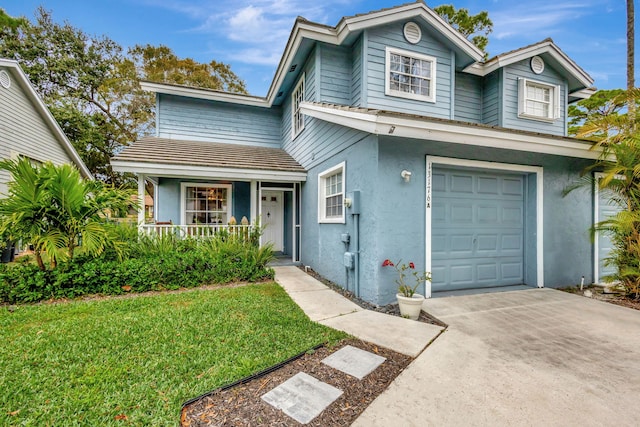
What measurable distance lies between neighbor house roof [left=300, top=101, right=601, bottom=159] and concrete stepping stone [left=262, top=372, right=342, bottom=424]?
319 cm

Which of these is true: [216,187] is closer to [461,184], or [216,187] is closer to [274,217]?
[274,217]

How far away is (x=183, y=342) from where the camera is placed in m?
3.14

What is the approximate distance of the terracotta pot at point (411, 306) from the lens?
398 cm

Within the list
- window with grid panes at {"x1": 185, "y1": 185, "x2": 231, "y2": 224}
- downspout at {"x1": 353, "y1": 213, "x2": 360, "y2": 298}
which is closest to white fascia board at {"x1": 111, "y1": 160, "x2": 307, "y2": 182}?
window with grid panes at {"x1": 185, "y1": 185, "x2": 231, "y2": 224}

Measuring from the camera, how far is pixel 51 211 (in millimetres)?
4766

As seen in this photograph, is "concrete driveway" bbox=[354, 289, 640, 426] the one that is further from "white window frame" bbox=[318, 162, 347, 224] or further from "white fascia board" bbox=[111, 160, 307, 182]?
"white fascia board" bbox=[111, 160, 307, 182]

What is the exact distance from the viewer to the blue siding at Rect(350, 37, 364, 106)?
22.1 ft

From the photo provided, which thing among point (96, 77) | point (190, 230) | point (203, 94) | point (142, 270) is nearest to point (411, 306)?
point (142, 270)

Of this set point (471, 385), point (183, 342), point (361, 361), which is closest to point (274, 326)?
point (183, 342)

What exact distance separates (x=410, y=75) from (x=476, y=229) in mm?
4254

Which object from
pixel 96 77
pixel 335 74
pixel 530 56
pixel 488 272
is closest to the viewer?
pixel 488 272

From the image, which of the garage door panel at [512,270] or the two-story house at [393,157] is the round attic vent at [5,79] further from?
the garage door panel at [512,270]

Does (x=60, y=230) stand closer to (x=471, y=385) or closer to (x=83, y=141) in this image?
(x=471, y=385)

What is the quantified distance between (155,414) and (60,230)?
458 cm
